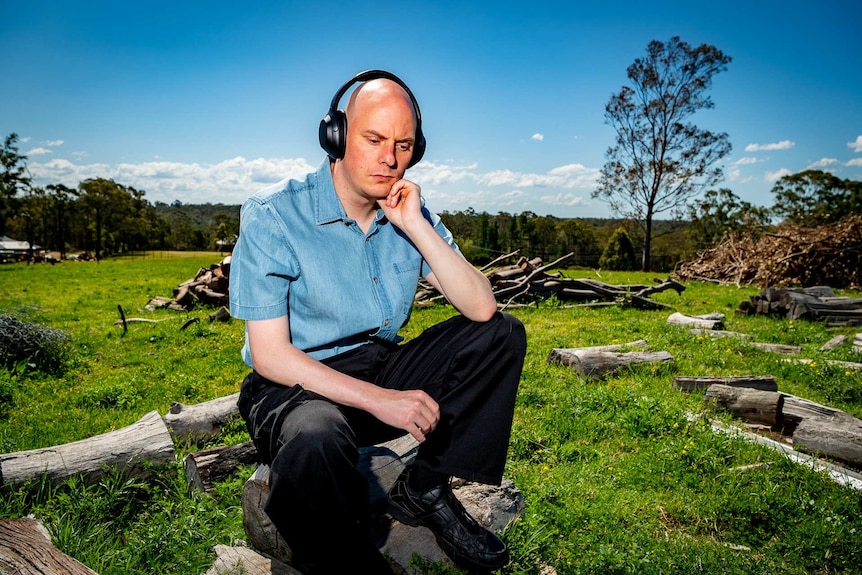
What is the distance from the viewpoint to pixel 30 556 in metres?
2.07

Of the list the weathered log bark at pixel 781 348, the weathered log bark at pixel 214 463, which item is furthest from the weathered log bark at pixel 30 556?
the weathered log bark at pixel 781 348

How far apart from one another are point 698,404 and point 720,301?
9174 mm

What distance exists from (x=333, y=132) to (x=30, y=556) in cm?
231

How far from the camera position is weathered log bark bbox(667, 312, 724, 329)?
842 cm

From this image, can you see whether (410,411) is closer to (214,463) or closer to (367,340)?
(367,340)

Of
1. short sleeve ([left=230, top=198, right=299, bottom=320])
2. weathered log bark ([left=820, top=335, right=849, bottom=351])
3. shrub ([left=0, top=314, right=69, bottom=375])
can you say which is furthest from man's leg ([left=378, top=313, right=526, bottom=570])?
weathered log bark ([left=820, top=335, right=849, bottom=351])

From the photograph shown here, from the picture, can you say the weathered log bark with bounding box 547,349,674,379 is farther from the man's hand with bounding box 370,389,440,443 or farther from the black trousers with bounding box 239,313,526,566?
the man's hand with bounding box 370,389,440,443

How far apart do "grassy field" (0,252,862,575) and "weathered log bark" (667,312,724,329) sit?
4.33 ft

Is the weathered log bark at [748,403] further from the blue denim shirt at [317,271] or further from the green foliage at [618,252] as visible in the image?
the green foliage at [618,252]

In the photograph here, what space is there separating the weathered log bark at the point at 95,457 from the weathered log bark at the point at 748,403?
476cm

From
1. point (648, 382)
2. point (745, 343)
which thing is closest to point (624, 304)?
point (745, 343)

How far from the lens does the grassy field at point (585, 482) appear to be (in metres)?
2.61

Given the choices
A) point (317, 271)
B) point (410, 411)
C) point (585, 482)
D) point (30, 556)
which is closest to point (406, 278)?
point (317, 271)

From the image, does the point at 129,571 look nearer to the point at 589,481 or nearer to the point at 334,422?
the point at 334,422
